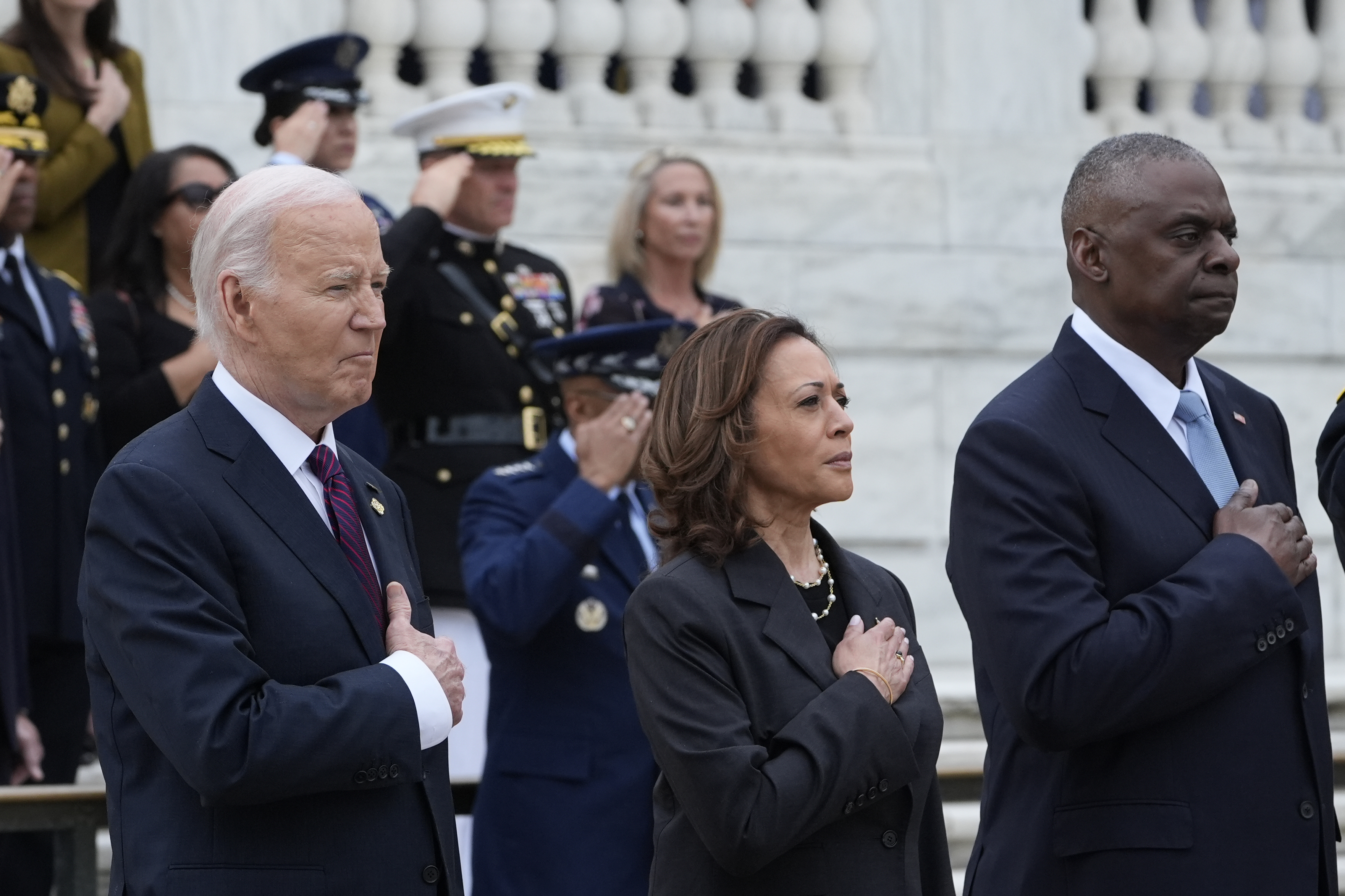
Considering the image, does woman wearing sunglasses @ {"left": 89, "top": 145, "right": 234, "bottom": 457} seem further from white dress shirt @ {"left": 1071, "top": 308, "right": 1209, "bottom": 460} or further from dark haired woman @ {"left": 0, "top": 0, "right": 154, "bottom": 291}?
white dress shirt @ {"left": 1071, "top": 308, "right": 1209, "bottom": 460}

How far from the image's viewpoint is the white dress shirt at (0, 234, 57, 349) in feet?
16.5

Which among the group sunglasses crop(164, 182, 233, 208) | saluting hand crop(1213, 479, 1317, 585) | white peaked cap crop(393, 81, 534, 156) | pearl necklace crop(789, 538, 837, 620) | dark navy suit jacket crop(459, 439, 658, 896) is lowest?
dark navy suit jacket crop(459, 439, 658, 896)

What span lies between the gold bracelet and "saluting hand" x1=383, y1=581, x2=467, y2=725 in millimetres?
581

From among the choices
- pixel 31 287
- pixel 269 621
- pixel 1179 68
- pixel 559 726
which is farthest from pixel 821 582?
pixel 1179 68

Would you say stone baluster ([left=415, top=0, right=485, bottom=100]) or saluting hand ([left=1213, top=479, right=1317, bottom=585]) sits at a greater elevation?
stone baluster ([left=415, top=0, right=485, bottom=100])

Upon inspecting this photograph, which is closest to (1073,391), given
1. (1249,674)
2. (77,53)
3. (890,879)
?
(1249,674)

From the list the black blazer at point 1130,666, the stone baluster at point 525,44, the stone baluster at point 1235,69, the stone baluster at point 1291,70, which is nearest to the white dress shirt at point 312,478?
the black blazer at point 1130,666

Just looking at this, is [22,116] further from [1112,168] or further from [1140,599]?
[1140,599]

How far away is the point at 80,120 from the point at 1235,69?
433 cm

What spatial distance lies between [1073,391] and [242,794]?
1.43m

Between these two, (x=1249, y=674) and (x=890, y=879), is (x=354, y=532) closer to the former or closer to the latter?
(x=890, y=879)

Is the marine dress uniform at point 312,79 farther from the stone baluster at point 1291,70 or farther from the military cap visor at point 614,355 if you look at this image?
the stone baluster at point 1291,70

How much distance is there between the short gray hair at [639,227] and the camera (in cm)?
590

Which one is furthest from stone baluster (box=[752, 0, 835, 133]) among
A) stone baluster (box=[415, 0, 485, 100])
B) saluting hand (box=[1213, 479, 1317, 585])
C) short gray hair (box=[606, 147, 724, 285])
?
saluting hand (box=[1213, 479, 1317, 585])
